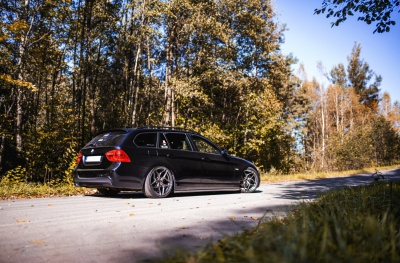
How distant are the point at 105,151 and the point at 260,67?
67.2ft

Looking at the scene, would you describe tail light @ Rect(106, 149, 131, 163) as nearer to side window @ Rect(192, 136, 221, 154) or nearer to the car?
the car

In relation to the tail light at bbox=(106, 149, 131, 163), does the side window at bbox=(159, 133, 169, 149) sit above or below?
above

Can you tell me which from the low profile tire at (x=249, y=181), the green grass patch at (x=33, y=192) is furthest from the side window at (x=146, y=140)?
the low profile tire at (x=249, y=181)

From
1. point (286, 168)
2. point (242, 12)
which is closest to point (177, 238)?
point (242, 12)

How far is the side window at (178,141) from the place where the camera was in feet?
25.2

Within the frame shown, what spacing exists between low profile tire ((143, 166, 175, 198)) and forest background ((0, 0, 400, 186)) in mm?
6721

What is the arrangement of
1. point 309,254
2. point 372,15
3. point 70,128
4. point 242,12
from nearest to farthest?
1. point 309,254
2. point 372,15
3. point 70,128
4. point 242,12

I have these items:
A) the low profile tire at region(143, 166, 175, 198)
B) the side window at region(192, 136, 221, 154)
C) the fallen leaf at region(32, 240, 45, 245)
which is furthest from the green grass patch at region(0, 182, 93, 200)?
the fallen leaf at region(32, 240, 45, 245)

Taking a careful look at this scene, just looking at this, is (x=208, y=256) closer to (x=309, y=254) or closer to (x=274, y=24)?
(x=309, y=254)

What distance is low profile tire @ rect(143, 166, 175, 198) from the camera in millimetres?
6922

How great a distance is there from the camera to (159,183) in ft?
23.3

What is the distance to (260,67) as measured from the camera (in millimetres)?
25156

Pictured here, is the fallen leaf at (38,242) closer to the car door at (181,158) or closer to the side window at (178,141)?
the car door at (181,158)

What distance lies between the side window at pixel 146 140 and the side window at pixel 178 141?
40 cm
